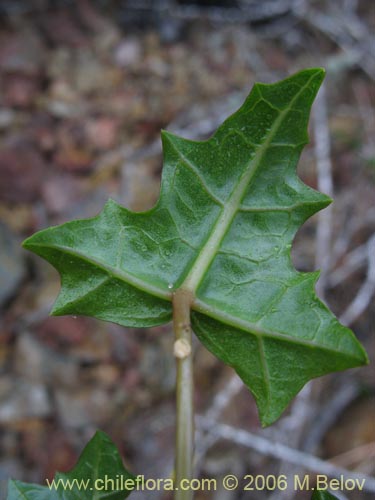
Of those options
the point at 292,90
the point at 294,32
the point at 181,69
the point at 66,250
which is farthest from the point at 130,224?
the point at 294,32

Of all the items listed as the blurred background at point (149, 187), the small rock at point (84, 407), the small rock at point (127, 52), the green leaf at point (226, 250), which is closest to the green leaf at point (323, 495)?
the green leaf at point (226, 250)

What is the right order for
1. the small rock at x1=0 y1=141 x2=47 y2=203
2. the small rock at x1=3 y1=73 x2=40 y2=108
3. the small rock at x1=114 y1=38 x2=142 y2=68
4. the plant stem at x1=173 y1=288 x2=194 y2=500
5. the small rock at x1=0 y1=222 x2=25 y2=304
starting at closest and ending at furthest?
the plant stem at x1=173 y1=288 x2=194 y2=500
the small rock at x1=0 y1=222 x2=25 y2=304
the small rock at x1=0 y1=141 x2=47 y2=203
the small rock at x1=3 y1=73 x2=40 y2=108
the small rock at x1=114 y1=38 x2=142 y2=68

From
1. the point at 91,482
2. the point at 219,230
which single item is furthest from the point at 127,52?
the point at 91,482

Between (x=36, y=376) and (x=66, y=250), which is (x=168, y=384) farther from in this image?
(x=66, y=250)

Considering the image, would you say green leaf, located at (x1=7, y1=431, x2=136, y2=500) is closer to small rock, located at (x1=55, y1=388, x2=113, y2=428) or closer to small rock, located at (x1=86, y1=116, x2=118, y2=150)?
small rock, located at (x1=55, y1=388, x2=113, y2=428)

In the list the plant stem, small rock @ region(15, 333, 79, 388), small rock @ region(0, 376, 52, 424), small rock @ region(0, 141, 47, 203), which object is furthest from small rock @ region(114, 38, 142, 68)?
the plant stem

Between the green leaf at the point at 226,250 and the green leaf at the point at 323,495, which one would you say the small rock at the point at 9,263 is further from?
the green leaf at the point at 323,495

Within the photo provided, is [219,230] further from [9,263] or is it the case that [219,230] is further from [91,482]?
[9,263]
